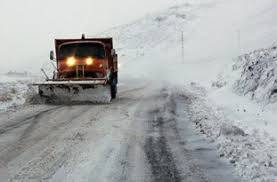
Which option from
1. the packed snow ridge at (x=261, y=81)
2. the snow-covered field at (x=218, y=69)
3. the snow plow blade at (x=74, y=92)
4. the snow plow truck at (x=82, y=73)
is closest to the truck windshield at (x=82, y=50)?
the snow plow truck at (x=82, y=73)

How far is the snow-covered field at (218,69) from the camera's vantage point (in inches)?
357

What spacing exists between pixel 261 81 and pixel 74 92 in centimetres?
669

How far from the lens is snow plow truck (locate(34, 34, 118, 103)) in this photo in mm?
18141

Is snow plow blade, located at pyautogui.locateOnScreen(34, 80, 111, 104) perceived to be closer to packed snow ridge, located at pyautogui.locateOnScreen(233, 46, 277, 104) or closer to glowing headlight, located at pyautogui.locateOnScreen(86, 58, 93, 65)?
glowing headlight, located at pyautogui.locateOnScreen(86, 58, 93, 65)

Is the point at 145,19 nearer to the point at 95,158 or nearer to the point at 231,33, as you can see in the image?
the point at 231,33

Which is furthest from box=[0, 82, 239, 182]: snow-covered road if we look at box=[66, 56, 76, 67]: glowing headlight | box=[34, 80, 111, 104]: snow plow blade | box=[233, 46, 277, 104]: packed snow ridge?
box=[66, 56, 76, 67]: glowing headlight

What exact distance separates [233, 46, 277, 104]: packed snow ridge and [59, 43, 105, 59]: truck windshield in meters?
5.44

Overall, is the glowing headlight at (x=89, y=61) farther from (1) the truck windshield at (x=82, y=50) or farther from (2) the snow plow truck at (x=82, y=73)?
(1) the truck windshield at (x=82, y=50)

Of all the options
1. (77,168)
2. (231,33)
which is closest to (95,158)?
(77,168)

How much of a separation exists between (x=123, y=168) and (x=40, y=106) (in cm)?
979

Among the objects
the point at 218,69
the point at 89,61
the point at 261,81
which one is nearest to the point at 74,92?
the point at 89,61

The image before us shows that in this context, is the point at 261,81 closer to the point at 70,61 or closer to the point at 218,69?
the point at 70,61

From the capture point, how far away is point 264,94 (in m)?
13.7

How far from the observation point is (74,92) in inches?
718
